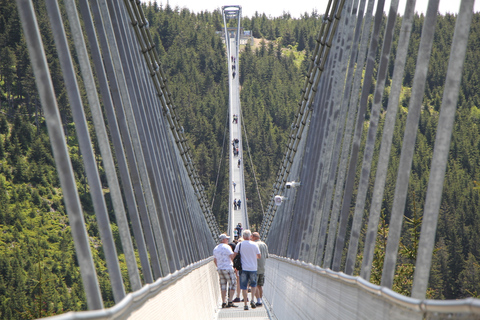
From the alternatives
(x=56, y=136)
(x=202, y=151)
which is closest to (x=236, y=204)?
(x=202, y=151)

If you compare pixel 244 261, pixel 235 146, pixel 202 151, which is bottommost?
pixel 202 151

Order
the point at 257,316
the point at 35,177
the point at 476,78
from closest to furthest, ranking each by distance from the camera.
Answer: the point at 257,316
the point at 35,177
the point at 476,78

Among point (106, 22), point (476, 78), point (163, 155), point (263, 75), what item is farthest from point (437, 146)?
point (263, 75)

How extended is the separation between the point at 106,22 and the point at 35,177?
272 feet

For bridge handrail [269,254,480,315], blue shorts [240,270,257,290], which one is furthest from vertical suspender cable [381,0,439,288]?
blue shorts [240,270,257,290]

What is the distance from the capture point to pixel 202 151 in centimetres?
10394

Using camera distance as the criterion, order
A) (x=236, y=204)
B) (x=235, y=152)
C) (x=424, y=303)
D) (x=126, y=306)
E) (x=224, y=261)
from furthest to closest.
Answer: (x=235, y=152), (x=236, y=204), (x=224, y=261), (x=126, y=306), (x=424, y=303)

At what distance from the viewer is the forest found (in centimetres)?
6419

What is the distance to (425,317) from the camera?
3.55 m

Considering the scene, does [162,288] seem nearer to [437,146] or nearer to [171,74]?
[437,146]

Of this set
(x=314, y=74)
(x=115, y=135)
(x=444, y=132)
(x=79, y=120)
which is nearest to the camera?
(x=444, y=132)

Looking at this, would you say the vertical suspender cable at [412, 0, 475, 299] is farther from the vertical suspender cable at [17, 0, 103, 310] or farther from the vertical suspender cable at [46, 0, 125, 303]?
the vertical suspender cable at [46, 0, 125, 303]

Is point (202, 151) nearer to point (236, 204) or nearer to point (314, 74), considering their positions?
point (236, 204)

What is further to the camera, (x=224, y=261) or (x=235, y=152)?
(x=235, y=152)
